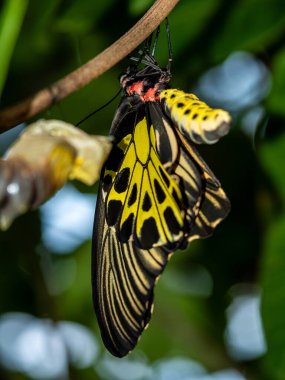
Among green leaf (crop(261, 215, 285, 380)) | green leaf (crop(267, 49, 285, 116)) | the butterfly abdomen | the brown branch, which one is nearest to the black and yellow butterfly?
the butterfly abdomen

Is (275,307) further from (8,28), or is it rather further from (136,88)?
(8,28)

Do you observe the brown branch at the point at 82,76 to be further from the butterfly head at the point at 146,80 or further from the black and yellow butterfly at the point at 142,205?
the butterfly head at the point at 146,80

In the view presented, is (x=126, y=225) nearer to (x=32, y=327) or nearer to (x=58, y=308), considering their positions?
(x=58, y=308)

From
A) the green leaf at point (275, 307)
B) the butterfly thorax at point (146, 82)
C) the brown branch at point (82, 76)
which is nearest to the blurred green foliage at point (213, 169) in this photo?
the green leaf at point (275, 307)

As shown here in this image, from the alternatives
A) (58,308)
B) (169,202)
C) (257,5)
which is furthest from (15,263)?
(169,202)

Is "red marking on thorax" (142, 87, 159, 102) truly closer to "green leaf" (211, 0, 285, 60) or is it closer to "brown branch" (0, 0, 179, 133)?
"brown branch" (0, 0, 179, 133)

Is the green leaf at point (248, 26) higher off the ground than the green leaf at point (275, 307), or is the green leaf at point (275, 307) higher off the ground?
the green leaf at point (248, 26)

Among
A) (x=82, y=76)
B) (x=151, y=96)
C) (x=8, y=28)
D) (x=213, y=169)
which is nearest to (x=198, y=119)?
(x=82, y=76)
